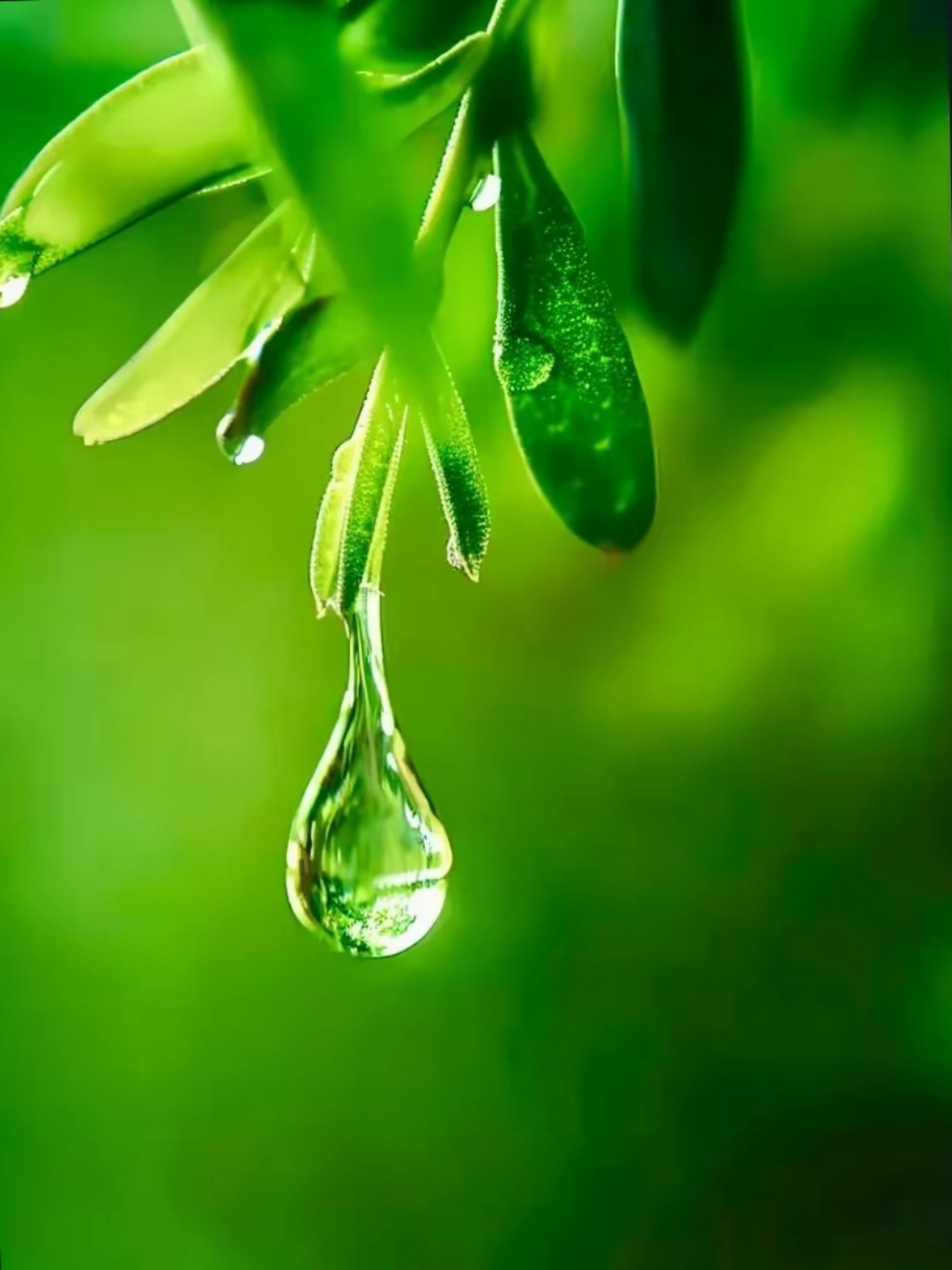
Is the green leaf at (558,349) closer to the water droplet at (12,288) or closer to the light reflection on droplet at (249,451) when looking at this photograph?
the light reflection on droplet at (249,451)

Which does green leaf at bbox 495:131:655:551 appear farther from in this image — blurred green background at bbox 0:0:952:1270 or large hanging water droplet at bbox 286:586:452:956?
large hanging water droplet at bbox 286:586:452:956

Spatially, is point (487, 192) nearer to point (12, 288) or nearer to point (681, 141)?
point (681, 141)

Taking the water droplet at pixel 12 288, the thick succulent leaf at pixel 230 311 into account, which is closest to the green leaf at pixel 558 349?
the thick succulent leaf at pixel 230 311

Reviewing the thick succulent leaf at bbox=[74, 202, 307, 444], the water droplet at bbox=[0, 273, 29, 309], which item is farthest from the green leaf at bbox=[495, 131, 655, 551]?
the water droplet at bbox=[0, 273, 29, 309]

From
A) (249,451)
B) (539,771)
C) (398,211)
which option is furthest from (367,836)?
(398,211)

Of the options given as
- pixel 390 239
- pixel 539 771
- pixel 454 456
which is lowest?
pixel 539 771

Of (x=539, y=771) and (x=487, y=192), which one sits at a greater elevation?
(x=487, y=192)
